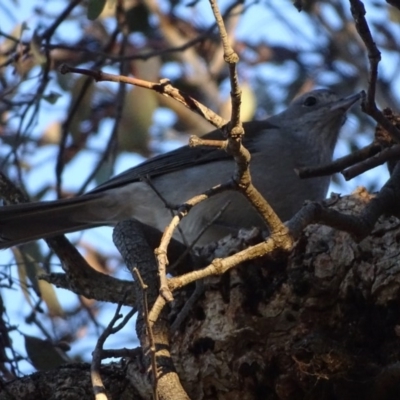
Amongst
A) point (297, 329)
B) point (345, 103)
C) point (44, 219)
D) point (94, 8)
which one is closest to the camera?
point (297, 329)

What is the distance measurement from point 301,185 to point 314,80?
2.92 metres

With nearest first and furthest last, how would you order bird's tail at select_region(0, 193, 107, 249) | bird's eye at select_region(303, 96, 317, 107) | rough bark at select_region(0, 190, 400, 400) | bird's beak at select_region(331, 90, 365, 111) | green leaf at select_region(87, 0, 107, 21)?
1. rough bark at select_region(0, 190, 400, 400)
2. green leaf at select_region(87, 0, 107, 21)
3. bird's tail at select_region(0, 193, 107, 249)
4. bird's beak at select_region(331, 90, 365, 111)
5. bird's eye at select_region(303, 96, 317, 107)

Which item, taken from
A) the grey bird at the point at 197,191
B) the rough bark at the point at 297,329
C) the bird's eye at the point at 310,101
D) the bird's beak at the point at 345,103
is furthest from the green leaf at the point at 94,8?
the bird's eye at the point at 310,101

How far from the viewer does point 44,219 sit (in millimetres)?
4102

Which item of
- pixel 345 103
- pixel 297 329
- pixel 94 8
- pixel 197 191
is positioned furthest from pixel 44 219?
pixel 345 103

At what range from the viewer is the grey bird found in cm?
409

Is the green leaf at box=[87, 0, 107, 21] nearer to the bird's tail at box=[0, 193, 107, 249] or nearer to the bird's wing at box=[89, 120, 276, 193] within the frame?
the bird's tail at box=[0, 193, 107, 249]

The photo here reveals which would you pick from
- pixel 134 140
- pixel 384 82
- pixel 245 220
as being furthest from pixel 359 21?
pixel 384 82

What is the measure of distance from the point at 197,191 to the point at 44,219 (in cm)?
74

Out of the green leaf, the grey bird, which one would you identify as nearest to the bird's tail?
the grey bird

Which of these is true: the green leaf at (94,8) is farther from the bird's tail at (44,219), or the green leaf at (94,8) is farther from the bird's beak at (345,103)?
the bird's beak at (345,103)

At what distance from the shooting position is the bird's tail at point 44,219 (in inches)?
153

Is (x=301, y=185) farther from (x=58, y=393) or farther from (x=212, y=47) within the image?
(x=212, y=47)

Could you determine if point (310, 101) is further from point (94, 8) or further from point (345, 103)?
point (94, 8)
